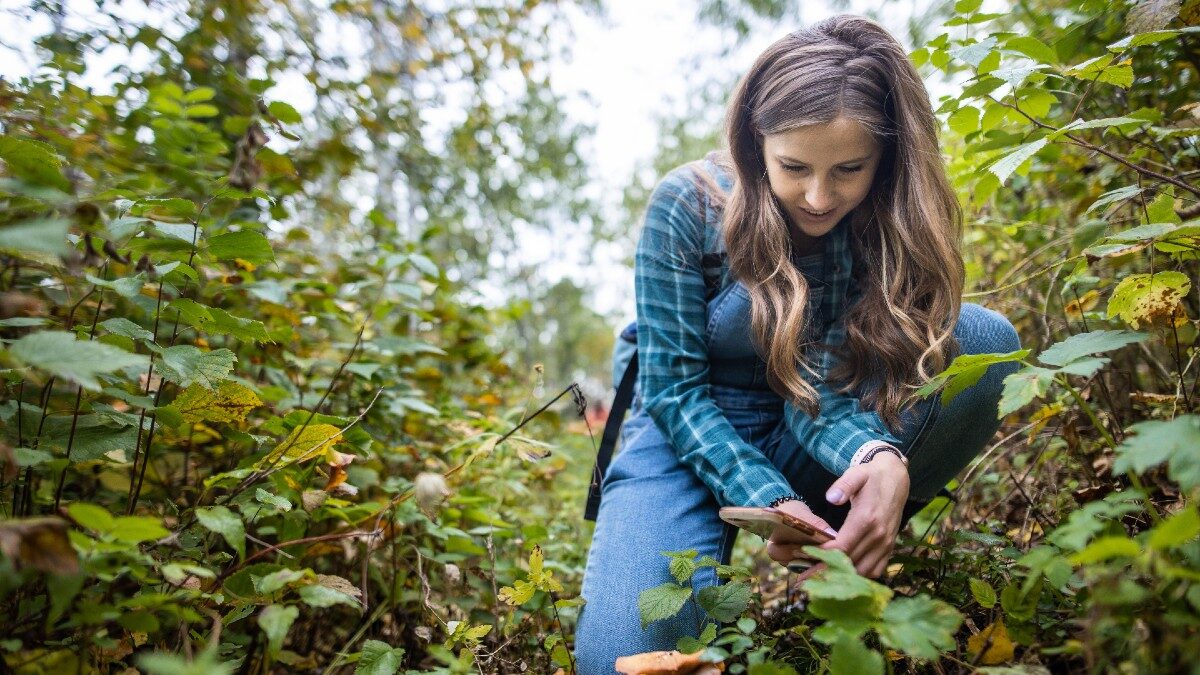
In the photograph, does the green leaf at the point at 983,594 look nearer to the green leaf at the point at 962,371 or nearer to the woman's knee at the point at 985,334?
the green leaf at the point at 962,371

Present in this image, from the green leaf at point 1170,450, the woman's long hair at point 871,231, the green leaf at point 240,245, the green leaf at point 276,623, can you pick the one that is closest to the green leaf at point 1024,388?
the green leaf at point 1170,450

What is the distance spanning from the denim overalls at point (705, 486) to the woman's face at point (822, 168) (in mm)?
166

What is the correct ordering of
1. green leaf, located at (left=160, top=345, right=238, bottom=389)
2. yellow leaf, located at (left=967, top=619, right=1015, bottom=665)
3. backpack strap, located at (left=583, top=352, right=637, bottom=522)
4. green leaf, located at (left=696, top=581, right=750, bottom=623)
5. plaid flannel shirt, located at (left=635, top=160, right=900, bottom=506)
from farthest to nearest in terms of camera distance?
backpack strap, located at (left=583, top=352, right=637, bottom=522) < plaid flannel shirt, located at (left=635, top=160, right=900, bottom=506) < green leaf, located at (left=696, top=581, right=750, bottom=623) < green leaf, located at (left=160, top=345, right=238, bottom=389) < yellow leaf, located at (left=967, top=619, right=1015, bottom=665)

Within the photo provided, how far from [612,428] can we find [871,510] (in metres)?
0.76

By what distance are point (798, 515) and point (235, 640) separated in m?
1.07

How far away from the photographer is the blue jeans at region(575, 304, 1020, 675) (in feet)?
4.68

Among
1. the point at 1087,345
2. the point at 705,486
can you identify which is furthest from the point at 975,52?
the point at 705,486

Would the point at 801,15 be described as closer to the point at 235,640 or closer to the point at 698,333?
the point at 698,333

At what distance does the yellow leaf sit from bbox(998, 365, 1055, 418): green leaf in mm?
370

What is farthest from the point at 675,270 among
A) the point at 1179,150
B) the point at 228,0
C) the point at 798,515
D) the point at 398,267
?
the point at 228,0

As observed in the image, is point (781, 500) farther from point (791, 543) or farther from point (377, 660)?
point (377, 660)

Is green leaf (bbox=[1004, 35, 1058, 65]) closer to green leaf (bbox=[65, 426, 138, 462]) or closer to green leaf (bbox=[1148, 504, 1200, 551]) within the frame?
green leaf (bbox=[1148, 504, 1200, 551])

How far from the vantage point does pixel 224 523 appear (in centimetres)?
99

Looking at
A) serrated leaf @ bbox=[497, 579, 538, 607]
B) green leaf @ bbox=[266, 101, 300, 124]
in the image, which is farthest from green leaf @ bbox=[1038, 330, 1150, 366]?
green leaf @ bbox=[266, 101, 300, 124]
